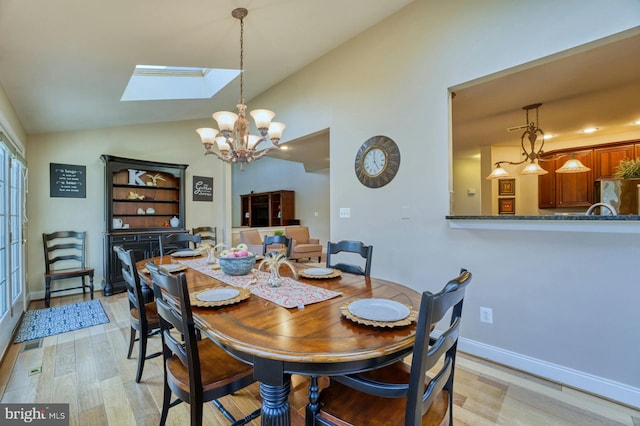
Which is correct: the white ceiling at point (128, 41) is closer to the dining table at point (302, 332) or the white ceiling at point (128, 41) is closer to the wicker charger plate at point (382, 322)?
the dining table at point (302, 332)

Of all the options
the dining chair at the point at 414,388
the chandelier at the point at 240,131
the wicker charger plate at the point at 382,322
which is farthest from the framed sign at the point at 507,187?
the wicker charger plate at the point at 382,322

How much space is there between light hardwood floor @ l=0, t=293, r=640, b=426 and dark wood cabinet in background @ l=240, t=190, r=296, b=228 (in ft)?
22.8

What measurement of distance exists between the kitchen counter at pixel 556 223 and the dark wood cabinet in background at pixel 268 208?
7.21 metres

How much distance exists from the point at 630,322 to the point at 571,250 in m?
0.50

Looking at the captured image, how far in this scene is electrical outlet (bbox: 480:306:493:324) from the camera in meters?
2.26

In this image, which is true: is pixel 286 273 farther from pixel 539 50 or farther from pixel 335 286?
pixel 539 50

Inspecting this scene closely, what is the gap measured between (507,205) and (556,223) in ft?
12.8

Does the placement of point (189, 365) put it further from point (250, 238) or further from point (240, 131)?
point (250, 238)

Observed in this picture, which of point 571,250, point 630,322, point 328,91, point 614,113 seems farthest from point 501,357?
point 614,113

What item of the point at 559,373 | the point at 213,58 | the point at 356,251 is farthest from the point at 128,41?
the point at 559,373

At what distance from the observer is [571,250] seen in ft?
6.28

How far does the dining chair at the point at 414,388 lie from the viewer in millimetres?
871

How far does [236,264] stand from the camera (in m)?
1.88

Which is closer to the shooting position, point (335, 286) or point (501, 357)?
point (335, 286)
